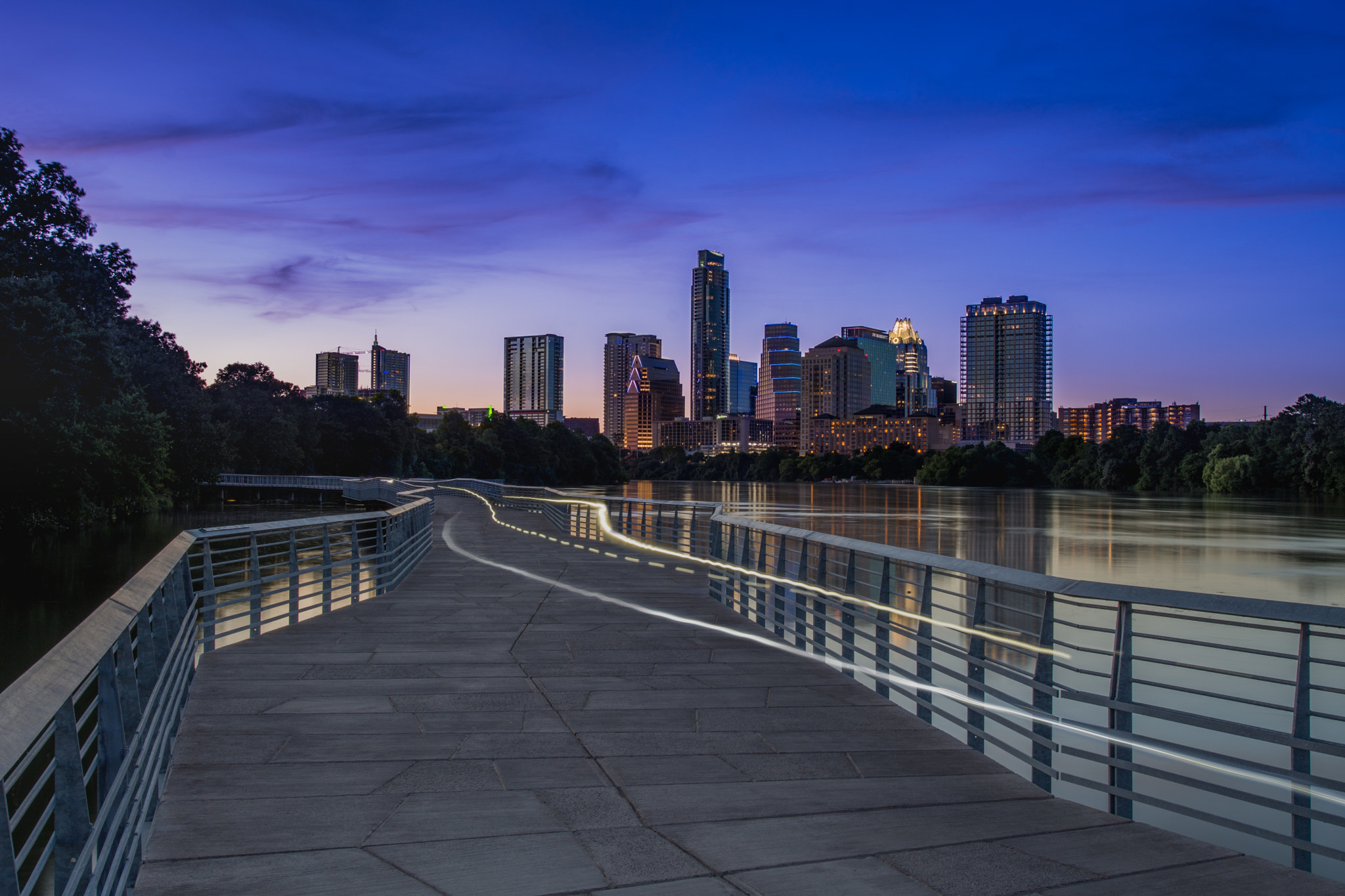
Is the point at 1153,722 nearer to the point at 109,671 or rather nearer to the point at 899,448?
the point at 109,671

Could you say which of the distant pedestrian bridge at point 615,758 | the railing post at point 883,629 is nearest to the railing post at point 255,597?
the distant pedestrian bridge at point 615,758

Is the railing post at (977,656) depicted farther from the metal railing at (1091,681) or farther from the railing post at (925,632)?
the railing post at (925,632)

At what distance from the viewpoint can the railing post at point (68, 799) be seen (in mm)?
2543

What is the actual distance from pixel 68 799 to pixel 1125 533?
2877 inches

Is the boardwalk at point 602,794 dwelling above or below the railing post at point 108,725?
below

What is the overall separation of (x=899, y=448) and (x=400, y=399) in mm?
108027

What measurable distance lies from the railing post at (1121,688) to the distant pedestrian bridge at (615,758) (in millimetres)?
17

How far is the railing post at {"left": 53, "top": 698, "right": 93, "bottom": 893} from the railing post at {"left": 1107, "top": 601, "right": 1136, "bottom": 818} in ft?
13.2

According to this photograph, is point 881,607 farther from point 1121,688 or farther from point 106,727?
point 106,727

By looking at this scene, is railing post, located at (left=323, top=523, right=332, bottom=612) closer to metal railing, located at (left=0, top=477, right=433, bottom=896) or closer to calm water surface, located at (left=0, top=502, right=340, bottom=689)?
metal railing, located at (left=0, top=477, right=433, bottom=896)

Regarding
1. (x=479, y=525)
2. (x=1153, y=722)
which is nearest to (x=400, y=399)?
(x=479, y=525)

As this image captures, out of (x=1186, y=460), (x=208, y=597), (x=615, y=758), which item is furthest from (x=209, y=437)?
(x=1186, y=460)

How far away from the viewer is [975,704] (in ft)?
18.2

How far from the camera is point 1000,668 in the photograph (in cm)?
548
